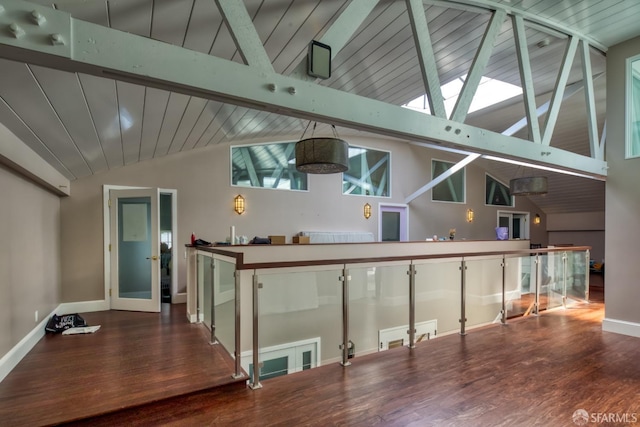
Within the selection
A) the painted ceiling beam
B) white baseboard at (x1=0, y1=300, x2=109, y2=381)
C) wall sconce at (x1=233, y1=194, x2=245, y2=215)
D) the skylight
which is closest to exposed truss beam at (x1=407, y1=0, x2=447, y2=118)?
the painted ceiling beam

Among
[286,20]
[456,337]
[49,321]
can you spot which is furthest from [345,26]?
[49,321]

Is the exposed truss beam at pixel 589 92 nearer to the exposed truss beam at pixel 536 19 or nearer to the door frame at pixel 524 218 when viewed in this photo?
the exposed truss beam at pixel 536 19

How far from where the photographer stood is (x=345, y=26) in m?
2.37

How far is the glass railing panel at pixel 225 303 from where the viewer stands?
296 centimetres

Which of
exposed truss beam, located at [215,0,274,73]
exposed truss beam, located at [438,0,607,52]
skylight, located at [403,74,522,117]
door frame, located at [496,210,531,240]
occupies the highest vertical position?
skylight, located at [403,74,522,117]

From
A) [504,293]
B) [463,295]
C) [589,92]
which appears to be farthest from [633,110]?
[463,295]

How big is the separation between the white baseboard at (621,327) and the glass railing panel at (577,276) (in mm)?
1524

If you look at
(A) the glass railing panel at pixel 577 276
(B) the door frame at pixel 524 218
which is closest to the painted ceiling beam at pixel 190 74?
(A) the glass railing panel at pixel 577 276

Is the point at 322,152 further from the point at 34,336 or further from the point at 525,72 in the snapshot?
the point at 34,336

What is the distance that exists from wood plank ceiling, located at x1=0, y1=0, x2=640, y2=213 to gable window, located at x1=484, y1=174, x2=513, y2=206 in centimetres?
507

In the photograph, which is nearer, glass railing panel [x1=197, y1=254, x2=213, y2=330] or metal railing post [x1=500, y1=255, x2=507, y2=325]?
glass railing panel [x1=197, y1=254, x2=213, y2=330]

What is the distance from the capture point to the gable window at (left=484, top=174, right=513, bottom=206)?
35.6 feet

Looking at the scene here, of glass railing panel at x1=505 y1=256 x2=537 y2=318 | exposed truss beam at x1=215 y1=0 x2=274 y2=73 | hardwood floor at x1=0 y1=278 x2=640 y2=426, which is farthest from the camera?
glass railing panel at x1=505 y1=256 x2=537 y2=318

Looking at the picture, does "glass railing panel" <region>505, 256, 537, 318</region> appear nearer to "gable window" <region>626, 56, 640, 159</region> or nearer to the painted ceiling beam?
"gable window" <region>626, 56, 640, 159</region>
